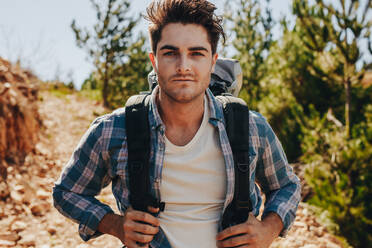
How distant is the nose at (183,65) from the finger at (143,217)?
2.31 feet

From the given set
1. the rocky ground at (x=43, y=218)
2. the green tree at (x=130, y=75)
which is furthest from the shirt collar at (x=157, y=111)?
the green tree at (x=130, y=75)

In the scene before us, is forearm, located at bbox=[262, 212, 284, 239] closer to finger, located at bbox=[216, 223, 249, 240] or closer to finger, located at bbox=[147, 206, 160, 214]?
finger, located at bbox=[216, 223, 249, 240]

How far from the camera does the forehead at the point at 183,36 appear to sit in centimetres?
171

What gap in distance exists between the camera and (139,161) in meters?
1.55

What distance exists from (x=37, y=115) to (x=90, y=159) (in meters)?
6.04

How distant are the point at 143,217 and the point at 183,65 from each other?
742 mm

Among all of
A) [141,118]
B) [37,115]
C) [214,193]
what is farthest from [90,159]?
[37,115]

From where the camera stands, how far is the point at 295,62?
10.6 meters

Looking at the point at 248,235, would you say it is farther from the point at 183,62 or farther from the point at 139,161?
the point at 183,62

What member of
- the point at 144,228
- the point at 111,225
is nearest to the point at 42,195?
the point at 111,225

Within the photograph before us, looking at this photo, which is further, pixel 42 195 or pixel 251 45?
pixel 251 45

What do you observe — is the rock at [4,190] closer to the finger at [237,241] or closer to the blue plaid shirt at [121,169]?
the blue plaid shirt at [121,169]

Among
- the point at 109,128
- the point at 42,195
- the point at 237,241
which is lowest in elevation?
the point at 42,195

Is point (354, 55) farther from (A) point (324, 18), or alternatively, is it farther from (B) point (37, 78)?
(B) point (37, 78)
